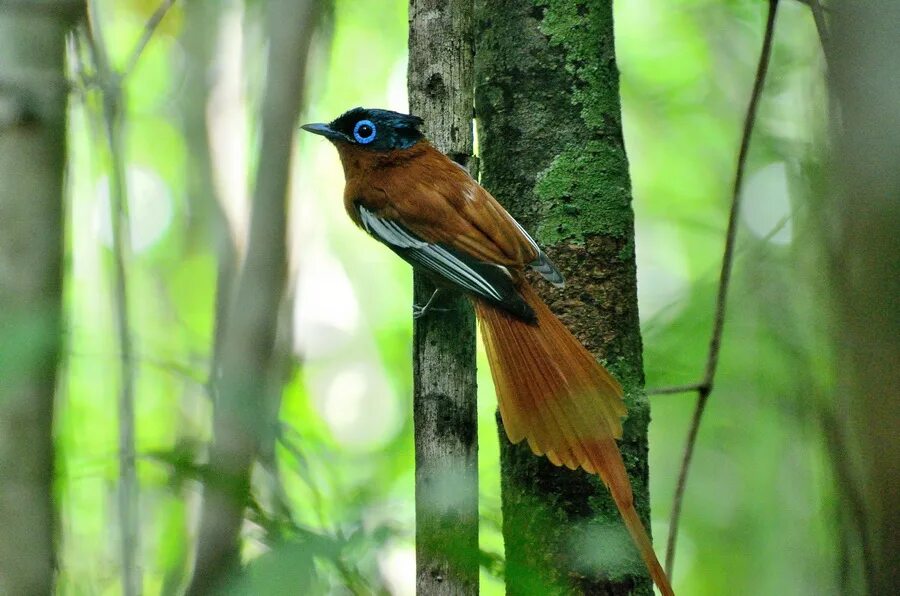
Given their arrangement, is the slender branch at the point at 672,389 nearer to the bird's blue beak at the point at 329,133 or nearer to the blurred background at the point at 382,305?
the blurred background at the point at 382,305

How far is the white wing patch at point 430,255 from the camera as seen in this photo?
8.31 ft

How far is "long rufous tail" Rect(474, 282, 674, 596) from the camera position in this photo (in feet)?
6.89

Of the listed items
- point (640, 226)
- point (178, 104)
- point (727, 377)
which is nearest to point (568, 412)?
point (727, 377)

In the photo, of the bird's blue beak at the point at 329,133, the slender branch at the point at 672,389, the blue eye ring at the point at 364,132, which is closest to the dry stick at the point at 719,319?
the slender branch at the point at 672,389

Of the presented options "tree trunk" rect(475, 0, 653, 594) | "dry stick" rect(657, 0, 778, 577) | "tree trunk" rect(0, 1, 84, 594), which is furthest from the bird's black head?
"tree trunk" rect(0, 1, 84, 594)

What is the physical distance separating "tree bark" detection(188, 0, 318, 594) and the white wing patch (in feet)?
1.22

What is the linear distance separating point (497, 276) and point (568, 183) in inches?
13.0

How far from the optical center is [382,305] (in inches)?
255

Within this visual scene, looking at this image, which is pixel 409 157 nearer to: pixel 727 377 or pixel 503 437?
pixel 503 437

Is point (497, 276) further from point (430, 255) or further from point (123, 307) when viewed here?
point (123, 307)

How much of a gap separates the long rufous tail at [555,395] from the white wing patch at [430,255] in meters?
0.07

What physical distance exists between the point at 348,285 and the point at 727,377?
2.87 metres

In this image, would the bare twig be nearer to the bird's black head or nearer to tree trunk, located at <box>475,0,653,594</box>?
A: tree trunk, located at <box>475,0,653,594</box>

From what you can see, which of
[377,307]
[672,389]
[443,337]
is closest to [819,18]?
[672,389]
